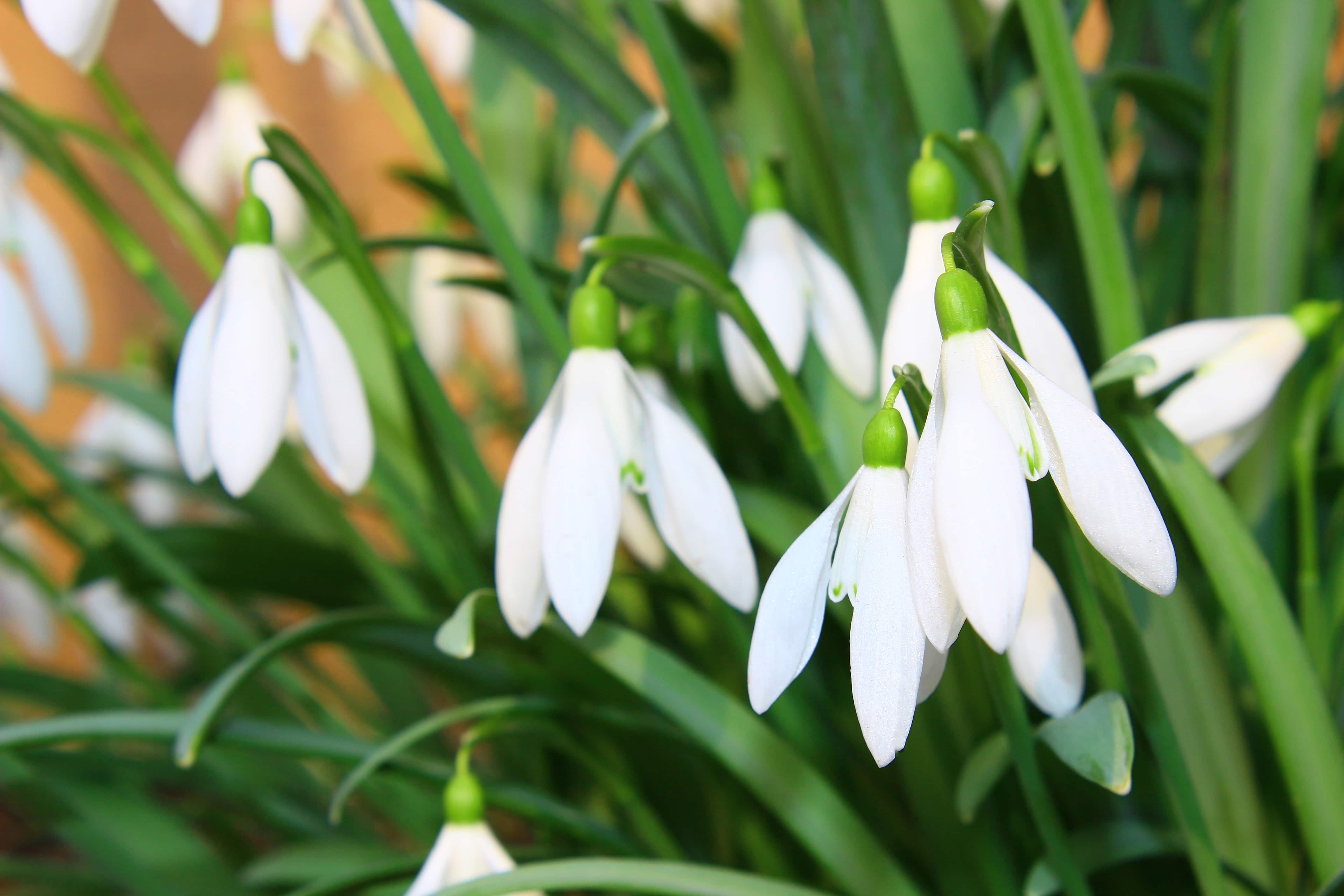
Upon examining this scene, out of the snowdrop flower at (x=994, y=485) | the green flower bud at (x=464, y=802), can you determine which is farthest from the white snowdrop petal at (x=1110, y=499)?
the green flower bud at (x=464, y=802)

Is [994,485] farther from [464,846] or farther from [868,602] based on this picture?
[464,846]

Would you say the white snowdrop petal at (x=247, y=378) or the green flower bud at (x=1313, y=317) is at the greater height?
the white snowdrop petal at (x=247, y=378)

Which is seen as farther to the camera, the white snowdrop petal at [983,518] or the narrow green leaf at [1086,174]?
the narrow green leaf at [1086,174]

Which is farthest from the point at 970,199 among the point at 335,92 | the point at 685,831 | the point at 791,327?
the point at 335,92

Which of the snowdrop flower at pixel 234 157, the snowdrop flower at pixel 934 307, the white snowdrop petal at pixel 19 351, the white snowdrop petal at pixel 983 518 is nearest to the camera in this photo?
the white snowdrop petal at pixel 983 518

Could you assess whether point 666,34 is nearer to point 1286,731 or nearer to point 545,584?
point 545,584

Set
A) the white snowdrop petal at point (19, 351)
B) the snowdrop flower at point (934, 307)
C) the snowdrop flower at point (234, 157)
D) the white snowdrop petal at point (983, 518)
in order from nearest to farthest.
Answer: the white snowdrop petal at point (983, 518)
the snowdrop flower at point (934, 307)
the white snowdrop petal at point (19, 351)
the snowdrop flower at point (234, 157)

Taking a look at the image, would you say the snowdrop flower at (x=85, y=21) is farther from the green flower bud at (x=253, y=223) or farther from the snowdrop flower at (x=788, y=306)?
the snowdrop flower at (x=788, y=306)

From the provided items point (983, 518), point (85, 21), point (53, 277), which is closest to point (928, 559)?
point (983, 518)
